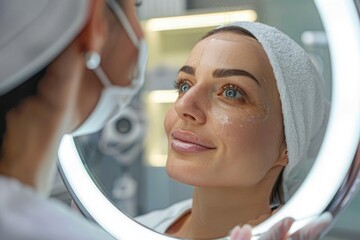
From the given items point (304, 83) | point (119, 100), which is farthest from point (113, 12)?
point (304, 83)

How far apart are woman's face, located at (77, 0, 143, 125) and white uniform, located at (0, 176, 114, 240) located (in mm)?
136

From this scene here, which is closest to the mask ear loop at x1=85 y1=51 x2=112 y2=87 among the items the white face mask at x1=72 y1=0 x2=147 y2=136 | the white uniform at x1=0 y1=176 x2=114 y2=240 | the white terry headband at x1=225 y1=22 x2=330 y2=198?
the white face mask at x1=72 y1=0 x2=147 y2=136

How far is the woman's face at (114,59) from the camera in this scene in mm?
724

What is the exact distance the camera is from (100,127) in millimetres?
925

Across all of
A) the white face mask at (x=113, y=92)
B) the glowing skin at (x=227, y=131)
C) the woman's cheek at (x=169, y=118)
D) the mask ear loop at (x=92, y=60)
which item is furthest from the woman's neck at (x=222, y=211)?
the mask ear loop at (x=92, y=60)

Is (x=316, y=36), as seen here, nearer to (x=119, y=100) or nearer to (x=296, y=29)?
(x=296, y=29)

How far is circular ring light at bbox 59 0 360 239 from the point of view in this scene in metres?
0.92

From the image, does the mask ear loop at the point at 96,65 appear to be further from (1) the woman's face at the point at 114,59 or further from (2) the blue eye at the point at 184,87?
(2) the blue eye at the point at 184,87

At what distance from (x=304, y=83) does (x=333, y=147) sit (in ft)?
0.38

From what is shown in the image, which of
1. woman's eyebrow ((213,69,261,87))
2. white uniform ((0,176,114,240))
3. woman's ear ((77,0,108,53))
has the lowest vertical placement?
white uniform ((0,176,114,240))

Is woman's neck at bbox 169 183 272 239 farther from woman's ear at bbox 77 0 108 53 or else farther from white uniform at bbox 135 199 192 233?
woman's ear at bbox 77 0 108 53

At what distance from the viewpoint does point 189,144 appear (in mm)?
955

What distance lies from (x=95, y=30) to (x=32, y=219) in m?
0.23

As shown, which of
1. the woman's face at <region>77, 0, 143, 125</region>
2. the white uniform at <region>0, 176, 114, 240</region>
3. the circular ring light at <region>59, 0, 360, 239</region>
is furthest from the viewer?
the circular ring light at <region>59, 0, 360, 239</region>
